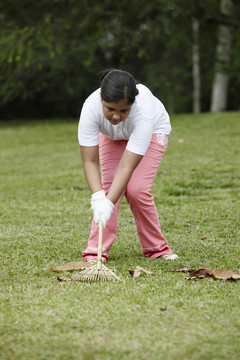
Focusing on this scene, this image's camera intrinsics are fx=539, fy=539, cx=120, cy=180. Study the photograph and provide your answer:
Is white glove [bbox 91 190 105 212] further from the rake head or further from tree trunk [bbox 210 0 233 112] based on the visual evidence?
tree trunk [bbox 210 0 233 112]

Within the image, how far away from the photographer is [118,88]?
3.59m

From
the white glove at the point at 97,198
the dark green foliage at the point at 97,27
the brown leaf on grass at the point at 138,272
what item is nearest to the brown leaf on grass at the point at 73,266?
the brown leaf on grass at the point at 138,272

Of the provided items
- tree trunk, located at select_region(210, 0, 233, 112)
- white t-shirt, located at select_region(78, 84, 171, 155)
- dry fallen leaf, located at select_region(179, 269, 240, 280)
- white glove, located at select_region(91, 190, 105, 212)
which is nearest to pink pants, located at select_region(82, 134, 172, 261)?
white t-shirt, located at select_region(78, 84, 171, 155)

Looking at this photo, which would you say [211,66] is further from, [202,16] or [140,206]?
[140,206]

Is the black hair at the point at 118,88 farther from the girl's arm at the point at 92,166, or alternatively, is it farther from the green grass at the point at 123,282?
the green grass at the point at 123,282

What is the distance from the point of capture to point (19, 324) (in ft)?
9.50

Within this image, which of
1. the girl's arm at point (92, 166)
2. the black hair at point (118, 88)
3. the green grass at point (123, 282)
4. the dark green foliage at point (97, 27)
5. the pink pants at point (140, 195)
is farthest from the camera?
the dark green foliage at point (97, 27)

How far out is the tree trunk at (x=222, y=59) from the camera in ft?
55.8

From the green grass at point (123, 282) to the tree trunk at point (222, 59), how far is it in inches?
359

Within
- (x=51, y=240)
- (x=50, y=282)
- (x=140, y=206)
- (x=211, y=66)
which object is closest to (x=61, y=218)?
(x=51, y=240)

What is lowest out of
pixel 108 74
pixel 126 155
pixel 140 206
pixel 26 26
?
pixel 140 206

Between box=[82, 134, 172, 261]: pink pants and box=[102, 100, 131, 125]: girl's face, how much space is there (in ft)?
1.91

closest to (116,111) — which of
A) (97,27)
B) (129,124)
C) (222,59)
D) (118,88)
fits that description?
(118,88)

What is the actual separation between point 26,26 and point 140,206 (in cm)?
1179
